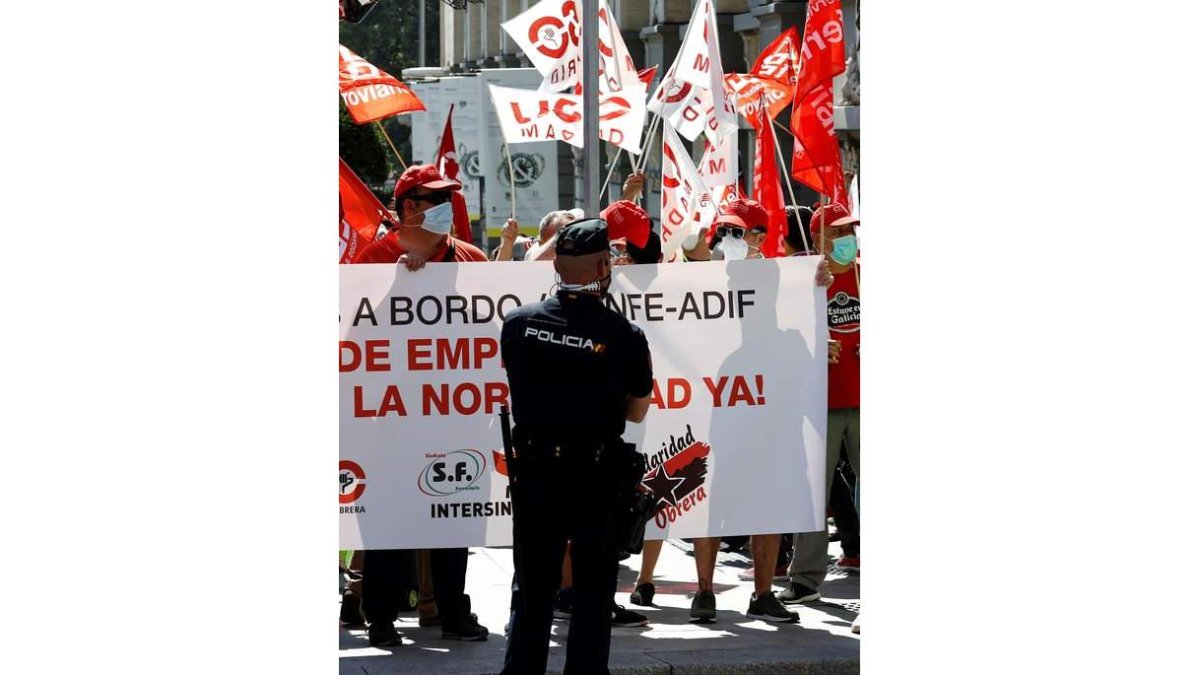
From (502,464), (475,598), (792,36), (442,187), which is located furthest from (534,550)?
(792,36)

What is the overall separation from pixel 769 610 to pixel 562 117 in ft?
18.1

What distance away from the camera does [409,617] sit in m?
8.70

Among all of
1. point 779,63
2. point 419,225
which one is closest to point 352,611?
point 419,225

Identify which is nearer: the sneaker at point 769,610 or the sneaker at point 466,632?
the sneaker at point 466,632

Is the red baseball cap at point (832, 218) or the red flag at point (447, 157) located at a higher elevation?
the red flag at point (447, 157)

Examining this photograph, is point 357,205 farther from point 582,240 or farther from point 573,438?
point 573,438

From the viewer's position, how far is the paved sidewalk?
295 inches

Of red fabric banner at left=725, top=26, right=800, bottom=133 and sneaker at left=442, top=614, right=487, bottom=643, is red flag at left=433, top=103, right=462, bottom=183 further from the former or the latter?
sneaker at left=442, top=614, right=487, bottom=643

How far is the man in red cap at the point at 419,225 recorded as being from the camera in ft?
25.8

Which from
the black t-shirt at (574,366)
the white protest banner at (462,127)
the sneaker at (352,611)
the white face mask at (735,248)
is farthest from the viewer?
the white protest banner at (462,127)

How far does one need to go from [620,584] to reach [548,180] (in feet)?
61.8

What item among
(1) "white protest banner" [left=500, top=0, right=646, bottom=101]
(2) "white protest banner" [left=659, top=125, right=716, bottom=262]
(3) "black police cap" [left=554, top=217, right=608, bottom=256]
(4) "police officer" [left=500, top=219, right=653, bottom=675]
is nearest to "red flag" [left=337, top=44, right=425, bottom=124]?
(1) "white protest banner" [left=500, top=0, right=646, bottom=101]

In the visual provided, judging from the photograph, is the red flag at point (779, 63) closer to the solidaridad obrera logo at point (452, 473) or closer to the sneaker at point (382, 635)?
the solidaridad obrera logo at point (452, 473)

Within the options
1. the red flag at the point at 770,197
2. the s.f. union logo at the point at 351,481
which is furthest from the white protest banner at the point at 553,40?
the s.f. union logo at the point at 351,481
